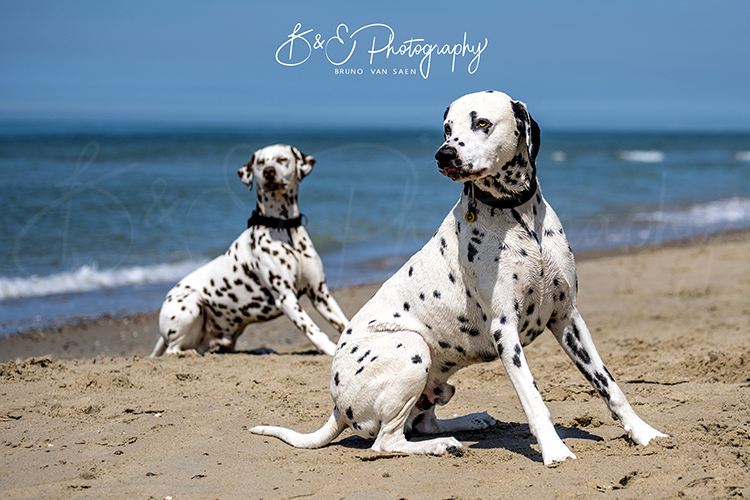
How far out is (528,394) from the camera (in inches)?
150

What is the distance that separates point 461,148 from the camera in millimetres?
3662

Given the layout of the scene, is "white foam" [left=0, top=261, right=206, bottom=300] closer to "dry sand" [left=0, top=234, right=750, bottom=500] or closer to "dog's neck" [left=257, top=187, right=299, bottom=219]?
"dry sand" [left=0, top=234, right=750, bottom=500]

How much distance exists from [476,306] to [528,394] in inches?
22.1

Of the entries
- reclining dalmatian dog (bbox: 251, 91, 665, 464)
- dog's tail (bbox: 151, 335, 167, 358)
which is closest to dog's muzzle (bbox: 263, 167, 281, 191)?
dog's tail (bbox: 151, 335, 167, 358)

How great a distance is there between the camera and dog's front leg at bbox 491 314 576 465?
380cm

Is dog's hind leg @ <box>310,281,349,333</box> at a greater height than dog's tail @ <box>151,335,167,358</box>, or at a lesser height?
greater

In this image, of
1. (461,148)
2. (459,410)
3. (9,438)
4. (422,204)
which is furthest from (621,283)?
(422,204)

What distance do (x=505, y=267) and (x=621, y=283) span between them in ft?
25.1

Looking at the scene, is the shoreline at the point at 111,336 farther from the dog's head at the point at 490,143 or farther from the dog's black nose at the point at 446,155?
the dog's black nose at the point at 446,155

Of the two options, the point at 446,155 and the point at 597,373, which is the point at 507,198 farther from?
the point at 597,373

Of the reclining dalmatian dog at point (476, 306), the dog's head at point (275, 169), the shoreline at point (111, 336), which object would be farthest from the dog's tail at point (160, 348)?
the reclining dalmatian dog at point (476, 306)

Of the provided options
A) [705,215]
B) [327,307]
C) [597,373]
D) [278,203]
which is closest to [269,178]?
[278,203]

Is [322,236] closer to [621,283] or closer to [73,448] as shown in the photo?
[621,283]

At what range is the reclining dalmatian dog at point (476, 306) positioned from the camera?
3.80m
